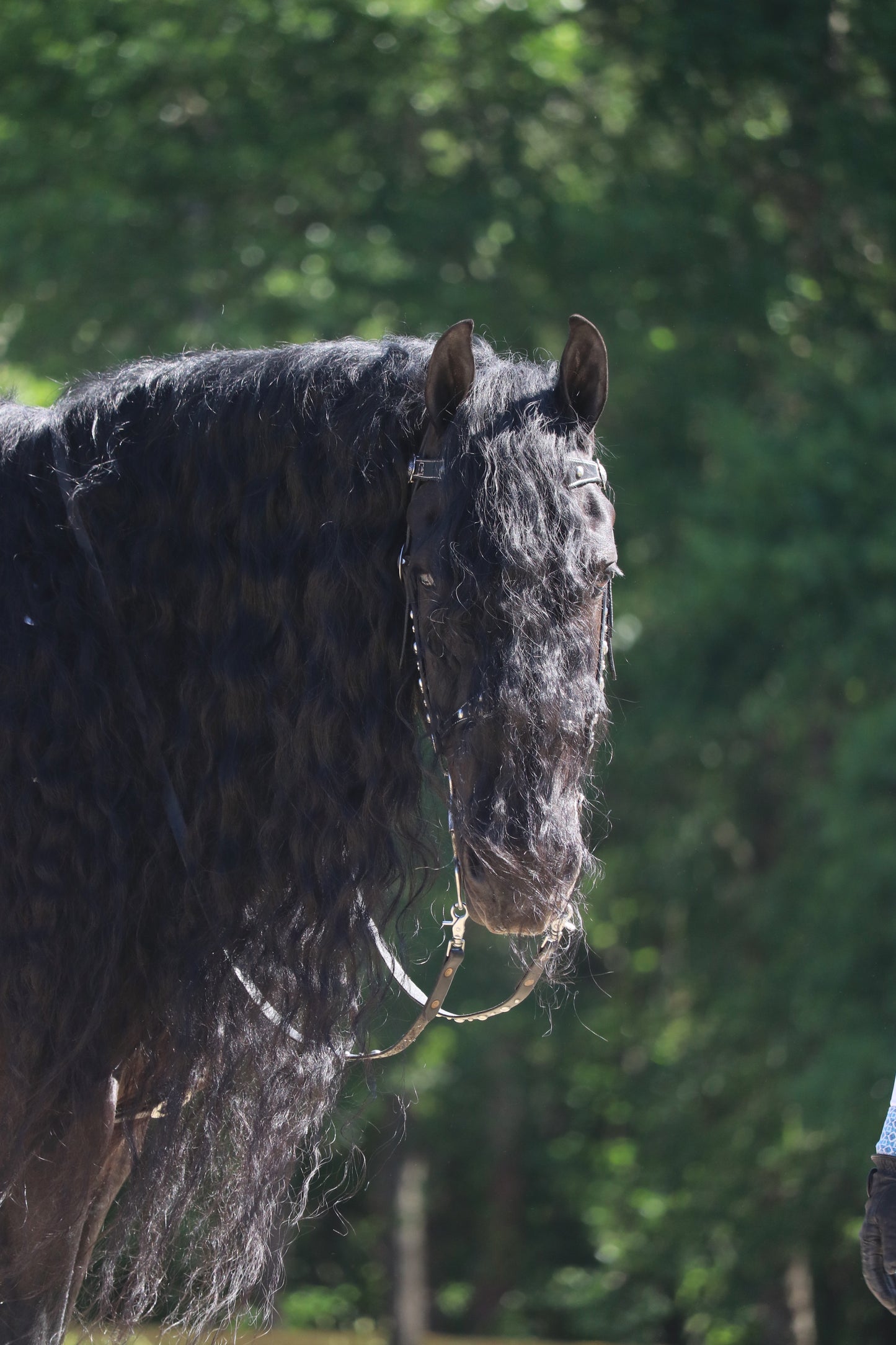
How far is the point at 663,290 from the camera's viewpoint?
25.7ft

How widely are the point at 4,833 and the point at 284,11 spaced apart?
719 centimetres

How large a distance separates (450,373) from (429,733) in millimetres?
521

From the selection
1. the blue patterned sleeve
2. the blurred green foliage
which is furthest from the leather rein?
the blurred green foliage

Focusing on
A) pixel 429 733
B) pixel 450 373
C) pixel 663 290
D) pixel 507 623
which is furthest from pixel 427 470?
pixel 663 290

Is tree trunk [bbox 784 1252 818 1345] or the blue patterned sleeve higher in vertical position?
the blue patterned sleeve

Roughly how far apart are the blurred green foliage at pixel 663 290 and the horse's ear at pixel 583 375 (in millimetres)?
4847

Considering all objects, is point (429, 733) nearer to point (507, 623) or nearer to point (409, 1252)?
point (507, 623)

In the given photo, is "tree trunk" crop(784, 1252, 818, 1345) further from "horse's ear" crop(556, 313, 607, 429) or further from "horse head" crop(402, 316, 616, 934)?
"horse's ear" crop(556, 313, 607, 429)

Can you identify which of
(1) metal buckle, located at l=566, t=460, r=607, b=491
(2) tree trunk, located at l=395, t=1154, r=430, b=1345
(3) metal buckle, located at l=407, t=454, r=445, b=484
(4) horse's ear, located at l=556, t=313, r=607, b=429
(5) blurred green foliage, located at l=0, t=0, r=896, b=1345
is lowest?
(2) tree trunk, located at l=395, t=1154, r=430, b=1345

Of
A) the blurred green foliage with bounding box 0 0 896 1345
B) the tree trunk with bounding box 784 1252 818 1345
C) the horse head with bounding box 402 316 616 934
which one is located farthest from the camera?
the tree trunk with bounding box 784 1252 818 1345

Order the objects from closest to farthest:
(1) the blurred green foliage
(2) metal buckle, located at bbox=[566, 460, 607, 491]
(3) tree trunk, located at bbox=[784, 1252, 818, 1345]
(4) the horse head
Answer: (4) the horse head → (2) metal buckle, located at bbox=[566, 460, 607, 491] → (1) the blurred green foliage → (3) tree trunk, located at bbox=[784, 1252, 818, 1345]

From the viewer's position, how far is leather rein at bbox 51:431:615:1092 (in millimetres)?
1819

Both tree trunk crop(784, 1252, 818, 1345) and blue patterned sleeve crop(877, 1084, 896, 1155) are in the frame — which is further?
tree trunk crop(784, 1252, 818, 1345)

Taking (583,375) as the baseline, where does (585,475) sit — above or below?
below
